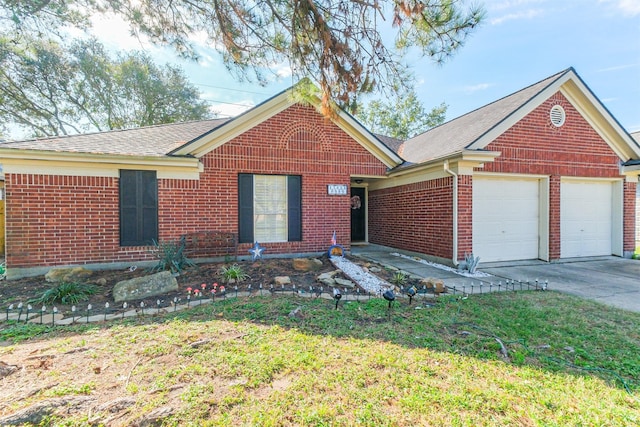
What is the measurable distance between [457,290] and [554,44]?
344 inches

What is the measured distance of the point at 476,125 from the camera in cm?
914

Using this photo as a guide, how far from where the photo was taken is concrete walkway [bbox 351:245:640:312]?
567 cm

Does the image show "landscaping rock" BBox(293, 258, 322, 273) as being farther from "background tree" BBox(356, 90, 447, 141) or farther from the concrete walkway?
"background tree" BBox(356, 90, 447, 141)

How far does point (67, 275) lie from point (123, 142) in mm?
3681

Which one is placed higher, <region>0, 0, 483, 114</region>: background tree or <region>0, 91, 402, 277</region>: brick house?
<region>0, 0, 483, 114</region>: background tree

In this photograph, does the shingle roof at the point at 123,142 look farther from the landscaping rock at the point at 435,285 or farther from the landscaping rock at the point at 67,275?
the landscaping rock at the point at 435,285

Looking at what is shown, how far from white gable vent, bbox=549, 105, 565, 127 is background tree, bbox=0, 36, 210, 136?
22.4m

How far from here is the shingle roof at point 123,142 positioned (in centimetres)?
687

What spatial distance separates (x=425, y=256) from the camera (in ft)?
29.0

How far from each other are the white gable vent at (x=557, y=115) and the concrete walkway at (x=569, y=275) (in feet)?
13.6

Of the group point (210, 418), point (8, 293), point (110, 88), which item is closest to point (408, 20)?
point (210, 418)

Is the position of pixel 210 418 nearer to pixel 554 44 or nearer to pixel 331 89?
pixel 331 89

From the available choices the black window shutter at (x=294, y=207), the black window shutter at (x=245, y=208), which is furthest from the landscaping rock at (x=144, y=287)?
the black window shutter at (x=294, y=207)

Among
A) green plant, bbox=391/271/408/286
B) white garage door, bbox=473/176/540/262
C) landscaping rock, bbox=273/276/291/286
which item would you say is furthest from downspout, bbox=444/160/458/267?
landscaping rock, bbox=273/276/291/286
